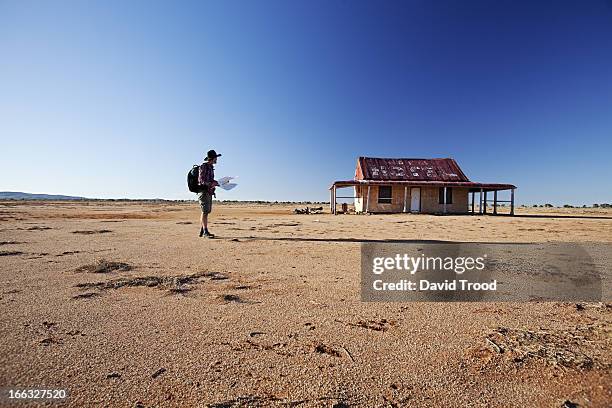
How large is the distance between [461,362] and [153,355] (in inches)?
75.7

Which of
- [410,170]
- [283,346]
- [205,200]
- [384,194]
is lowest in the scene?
[283,346]

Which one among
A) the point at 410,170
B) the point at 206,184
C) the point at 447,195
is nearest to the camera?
the point at 206,184

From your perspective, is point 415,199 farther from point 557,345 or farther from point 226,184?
point 557,345

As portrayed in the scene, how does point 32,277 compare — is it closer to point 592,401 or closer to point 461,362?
point 461,362

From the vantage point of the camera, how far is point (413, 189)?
81.6 ft

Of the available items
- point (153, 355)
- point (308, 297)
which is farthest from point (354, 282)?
point (153, 355)

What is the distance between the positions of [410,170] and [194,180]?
70.6ft

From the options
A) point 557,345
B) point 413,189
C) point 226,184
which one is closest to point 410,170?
point 413,189

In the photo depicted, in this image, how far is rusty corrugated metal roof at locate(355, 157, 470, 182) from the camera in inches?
1000

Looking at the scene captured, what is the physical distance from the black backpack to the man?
0.51 feet

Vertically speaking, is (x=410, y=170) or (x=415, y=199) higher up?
(x=410, y=170)

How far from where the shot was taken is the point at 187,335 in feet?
7.63

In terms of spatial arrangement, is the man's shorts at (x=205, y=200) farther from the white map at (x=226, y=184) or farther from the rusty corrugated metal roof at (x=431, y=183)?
the rusty corrugated metal roof at (x=431, y=183)

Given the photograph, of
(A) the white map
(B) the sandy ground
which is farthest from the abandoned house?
(B) the sandy ground
